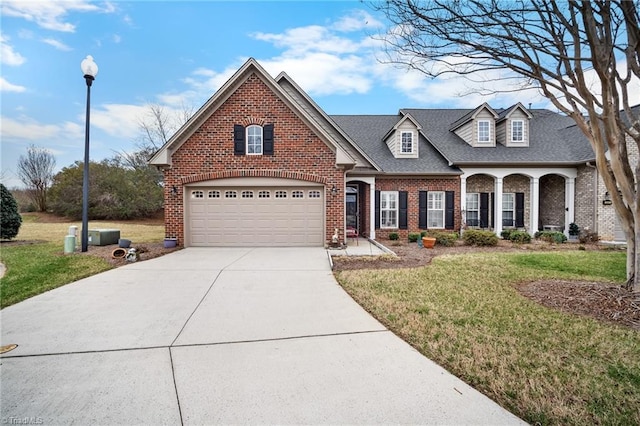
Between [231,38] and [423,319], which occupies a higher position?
[231,38]

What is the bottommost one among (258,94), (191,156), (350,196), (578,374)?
(578,374)

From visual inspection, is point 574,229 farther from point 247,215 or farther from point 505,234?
point 247,215

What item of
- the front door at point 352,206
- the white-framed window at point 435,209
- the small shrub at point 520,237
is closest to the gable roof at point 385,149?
the white-framed window at point 435,209

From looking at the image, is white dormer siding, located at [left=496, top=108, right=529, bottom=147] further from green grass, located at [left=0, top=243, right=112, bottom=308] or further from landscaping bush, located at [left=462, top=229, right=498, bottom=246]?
green grass, located at [left=0, top=243, right=112, bottom=308]

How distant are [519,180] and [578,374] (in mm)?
14902

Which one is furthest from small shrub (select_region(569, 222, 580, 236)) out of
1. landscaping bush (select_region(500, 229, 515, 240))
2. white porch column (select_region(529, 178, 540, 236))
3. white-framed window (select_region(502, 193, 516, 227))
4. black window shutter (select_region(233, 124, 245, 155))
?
black window shutter (select_region(233, 124, 245, 155))

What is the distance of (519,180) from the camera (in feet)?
50.7

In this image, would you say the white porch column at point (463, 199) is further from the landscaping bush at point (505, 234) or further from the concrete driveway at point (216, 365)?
the concrete driveway at point (216, 365)

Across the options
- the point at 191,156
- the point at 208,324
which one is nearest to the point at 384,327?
the point at 208,324

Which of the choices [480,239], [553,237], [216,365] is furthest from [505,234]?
[216,365]

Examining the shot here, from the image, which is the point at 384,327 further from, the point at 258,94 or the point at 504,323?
the point at 258,94

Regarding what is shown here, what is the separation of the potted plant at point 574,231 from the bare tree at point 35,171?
46683 millimetres

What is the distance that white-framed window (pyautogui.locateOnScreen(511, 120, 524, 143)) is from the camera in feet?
51.3

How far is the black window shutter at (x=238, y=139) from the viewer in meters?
11.3
